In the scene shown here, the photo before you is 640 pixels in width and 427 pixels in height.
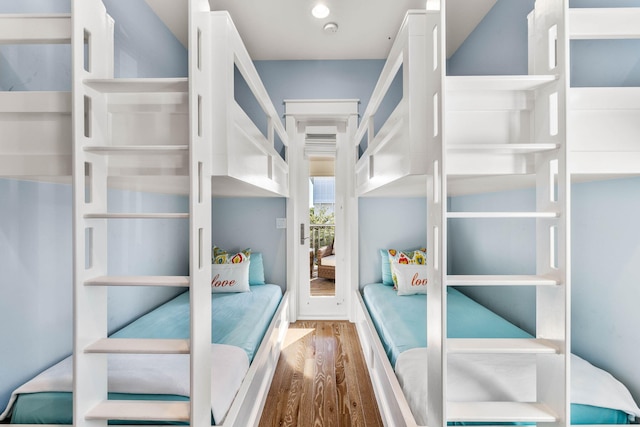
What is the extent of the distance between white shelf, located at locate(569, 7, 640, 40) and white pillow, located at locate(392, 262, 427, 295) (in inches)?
83.6

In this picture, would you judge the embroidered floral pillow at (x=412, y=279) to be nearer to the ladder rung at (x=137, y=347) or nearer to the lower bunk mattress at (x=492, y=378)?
the lower bunk mattress at (x=492, y=378)

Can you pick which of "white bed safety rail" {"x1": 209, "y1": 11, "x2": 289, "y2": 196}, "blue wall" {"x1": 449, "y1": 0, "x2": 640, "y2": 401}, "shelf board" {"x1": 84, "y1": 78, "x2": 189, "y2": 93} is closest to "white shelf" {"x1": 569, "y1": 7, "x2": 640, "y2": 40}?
"blue wall" {"x1": 449, "y1": 0, "x2": 640, "y2": 401}

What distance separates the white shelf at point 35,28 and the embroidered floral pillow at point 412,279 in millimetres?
2731

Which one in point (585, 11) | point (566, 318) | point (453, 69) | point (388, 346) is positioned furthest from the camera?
point (453, 69)

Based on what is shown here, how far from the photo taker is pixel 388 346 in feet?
6.44

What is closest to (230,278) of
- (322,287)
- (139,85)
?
(322,287)

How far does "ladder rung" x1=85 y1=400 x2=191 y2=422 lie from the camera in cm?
108

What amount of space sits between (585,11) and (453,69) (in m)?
2.38

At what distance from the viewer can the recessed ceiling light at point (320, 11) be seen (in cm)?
260

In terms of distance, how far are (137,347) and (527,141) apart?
164cm

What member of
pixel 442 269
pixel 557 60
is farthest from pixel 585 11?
pixel 442 269

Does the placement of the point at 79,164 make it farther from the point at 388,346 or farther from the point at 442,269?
the point at 388,346

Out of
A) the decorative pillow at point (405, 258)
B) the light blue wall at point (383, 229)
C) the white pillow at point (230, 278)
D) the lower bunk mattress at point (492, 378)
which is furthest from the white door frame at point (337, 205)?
the lower bunk mattress at point (492, 378)

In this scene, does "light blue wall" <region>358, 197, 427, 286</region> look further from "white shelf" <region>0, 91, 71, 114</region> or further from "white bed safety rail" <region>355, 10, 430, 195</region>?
"white shelf" <region>0, 91, 71, 114</region>
